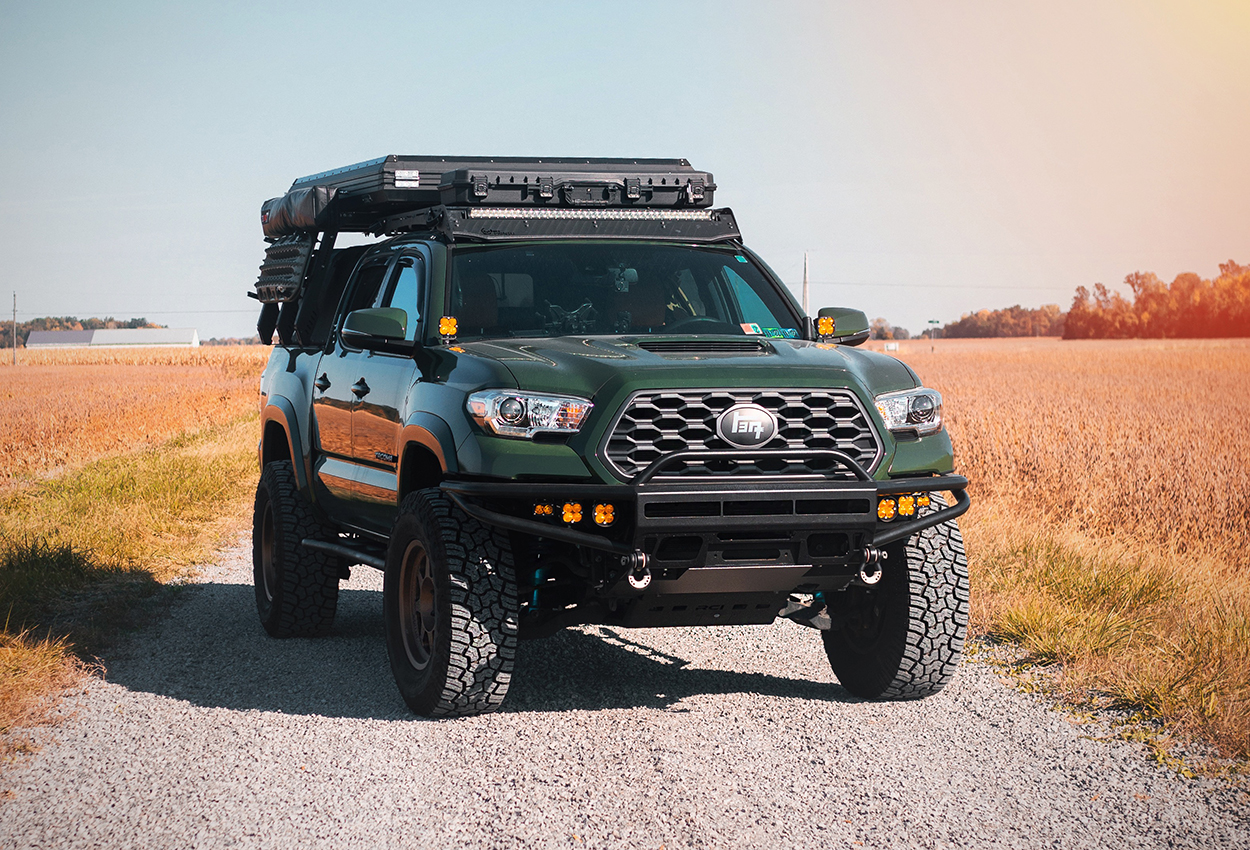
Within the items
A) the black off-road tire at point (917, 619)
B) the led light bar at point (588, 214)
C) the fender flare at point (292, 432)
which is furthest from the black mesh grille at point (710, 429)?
the fender flare at point (292, 432)

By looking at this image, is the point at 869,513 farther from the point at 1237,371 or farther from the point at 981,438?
the point at 1237,371

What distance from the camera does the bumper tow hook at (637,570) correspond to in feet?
16.8

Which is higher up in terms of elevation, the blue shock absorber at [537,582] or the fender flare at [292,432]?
the fender flare at [292,432]

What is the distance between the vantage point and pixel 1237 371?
42.8 m

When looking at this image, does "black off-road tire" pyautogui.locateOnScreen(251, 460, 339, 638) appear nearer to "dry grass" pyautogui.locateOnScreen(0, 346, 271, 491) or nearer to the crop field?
the crop field

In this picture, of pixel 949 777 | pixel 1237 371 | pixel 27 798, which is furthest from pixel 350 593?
pixel 1237 371

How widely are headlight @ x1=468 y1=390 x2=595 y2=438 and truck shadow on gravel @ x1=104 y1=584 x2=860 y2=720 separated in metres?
1.42

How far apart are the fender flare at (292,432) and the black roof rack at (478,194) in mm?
1163

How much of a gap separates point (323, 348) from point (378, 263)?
0.78m

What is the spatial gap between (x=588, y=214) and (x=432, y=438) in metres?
1.95

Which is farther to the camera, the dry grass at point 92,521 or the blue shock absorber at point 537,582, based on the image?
the dry grass at point 92,521

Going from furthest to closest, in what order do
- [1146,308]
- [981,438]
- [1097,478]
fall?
[1146,308]
[981,438]
[1097,478]

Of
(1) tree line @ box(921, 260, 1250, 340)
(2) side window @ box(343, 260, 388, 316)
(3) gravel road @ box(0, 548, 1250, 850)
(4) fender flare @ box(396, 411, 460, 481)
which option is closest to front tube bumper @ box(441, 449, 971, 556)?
(4) fender flare @ box(396, 411, 460, 481)

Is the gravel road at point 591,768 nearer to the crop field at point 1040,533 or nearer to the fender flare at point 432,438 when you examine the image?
the crop field at point 1040,533
